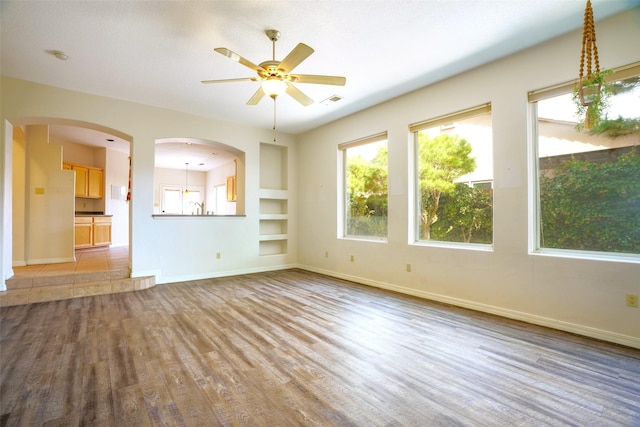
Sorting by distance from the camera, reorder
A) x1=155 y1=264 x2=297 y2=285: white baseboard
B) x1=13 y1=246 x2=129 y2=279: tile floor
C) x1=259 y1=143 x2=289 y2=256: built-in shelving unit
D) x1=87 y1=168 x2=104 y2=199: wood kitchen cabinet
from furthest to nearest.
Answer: x1=87 y1=168 x2=104 y2=199: wood kitchen cabinet → x1=259 y1=143 x2=289 y2=256: built-in shelving unit → x1=155 y1=264 x2=297 y2=285: white baseboard → x1=13 y1=246 x2=129 y2=279: tile floor

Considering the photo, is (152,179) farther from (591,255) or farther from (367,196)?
(591,255)

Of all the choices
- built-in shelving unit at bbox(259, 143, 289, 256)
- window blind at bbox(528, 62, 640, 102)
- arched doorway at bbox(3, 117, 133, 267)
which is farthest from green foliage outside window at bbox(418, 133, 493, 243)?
arched doorway at bbox(3, 117, 133, 267)

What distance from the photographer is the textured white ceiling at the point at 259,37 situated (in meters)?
2.54

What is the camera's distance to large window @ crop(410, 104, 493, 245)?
3.63 meters

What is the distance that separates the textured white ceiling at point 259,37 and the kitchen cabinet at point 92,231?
4.38 m

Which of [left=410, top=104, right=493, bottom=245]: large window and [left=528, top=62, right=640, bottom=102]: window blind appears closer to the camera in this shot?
[left=528, top=62, right=640, bottom=102]: window blind

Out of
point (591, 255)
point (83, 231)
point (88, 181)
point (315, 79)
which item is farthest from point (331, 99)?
point (88, 181)

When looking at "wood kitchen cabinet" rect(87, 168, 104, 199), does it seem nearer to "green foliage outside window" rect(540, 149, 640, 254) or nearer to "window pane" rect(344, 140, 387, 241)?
"window pane" rect(344, 140, 387, 241)

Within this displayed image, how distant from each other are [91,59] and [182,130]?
182cm

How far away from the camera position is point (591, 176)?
2.86 m

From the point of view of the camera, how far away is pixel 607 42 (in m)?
2.68

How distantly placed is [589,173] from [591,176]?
0.03 metres

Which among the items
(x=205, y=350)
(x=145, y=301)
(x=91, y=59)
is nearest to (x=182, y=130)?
(x=91, y=59)

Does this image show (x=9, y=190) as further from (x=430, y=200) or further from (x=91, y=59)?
(x=430, y=200)
